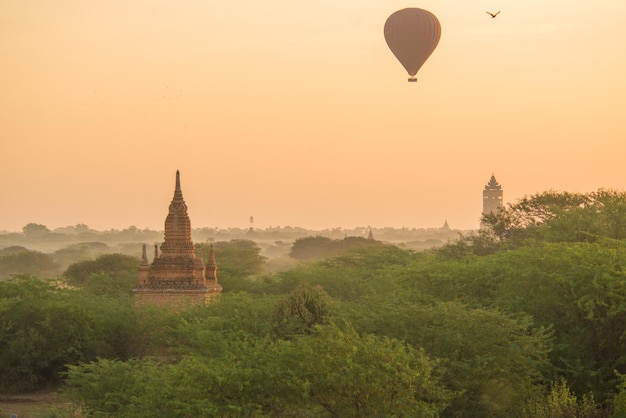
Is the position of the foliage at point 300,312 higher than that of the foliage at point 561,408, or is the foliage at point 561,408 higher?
the foliage at point 300,312

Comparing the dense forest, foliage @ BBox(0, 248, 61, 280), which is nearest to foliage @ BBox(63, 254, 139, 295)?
the dense forest

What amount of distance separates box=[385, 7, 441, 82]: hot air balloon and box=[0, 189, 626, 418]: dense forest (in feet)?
58.0

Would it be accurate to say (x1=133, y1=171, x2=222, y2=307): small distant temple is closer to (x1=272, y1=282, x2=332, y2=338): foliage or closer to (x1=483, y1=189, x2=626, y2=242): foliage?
(x1=272, y1=282, x2=332, y2=338): foliage

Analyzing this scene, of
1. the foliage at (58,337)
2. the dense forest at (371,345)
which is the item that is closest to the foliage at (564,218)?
the dense forest at (371,345)

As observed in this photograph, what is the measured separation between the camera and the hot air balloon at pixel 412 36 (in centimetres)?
6956

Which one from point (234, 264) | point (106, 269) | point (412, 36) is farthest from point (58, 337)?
point (234, 264)

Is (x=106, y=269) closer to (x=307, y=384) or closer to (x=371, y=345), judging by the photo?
(x=371, y=345)

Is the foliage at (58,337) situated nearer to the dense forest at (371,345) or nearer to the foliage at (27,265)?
the dense forest at (371,345)

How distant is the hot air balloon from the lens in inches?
2739

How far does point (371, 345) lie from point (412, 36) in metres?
43.1

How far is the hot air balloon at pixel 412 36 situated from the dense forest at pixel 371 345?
17665mm

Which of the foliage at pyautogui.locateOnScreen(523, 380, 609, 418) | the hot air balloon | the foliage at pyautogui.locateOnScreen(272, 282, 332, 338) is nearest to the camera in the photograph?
the foliage at pyautogui.locateOnScreen(523, 380, 609, 418)

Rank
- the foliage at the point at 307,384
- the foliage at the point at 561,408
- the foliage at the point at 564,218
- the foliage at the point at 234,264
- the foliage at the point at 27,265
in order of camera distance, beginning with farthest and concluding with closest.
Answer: the foliage at the point at 27,265
the foliage at the point at 234,264
the foliage at the point at 564,218
the foliage at the point at 561,408
the foliage at the point at 307,384

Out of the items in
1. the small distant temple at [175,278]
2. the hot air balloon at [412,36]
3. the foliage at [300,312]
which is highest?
the hot air balloon at [412,36]
